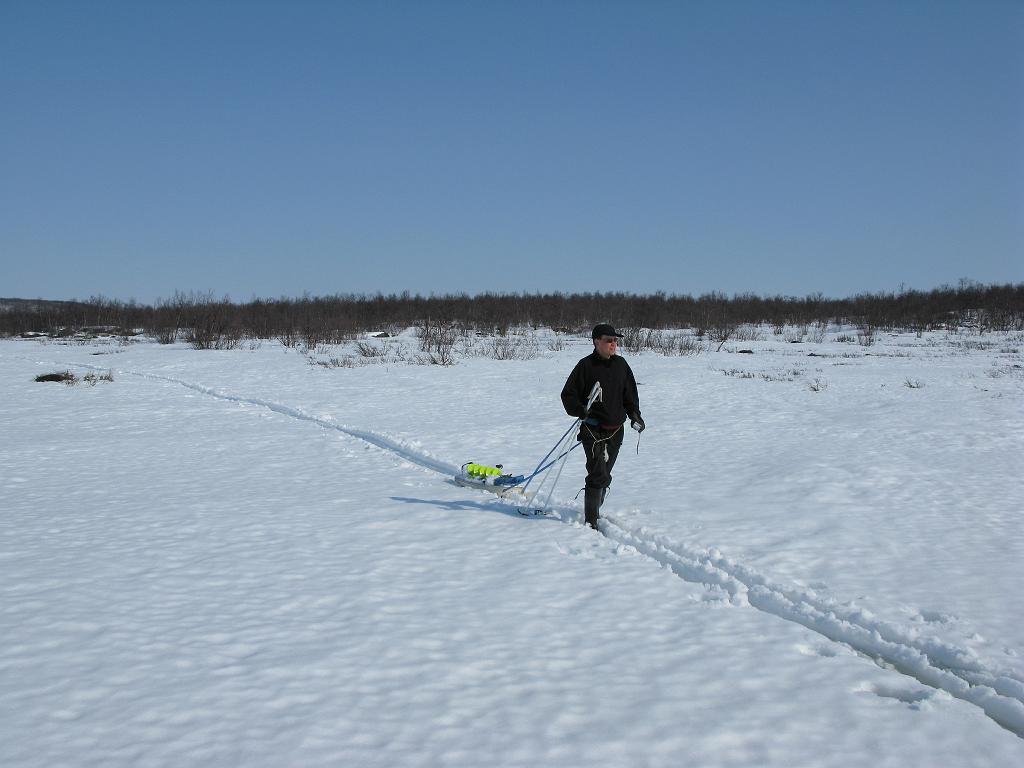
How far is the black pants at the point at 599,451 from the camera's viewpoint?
265 inches

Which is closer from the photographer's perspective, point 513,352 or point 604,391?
point 604,391

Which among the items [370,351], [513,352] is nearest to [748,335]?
[513,352]

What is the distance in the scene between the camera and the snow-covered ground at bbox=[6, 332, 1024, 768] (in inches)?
129

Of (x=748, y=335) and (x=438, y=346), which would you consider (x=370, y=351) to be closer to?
(x=438, y=346)

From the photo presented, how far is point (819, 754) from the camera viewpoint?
10.3 feet

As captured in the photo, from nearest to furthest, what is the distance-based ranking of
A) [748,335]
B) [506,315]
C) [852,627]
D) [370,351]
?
[852,627] < [370,351] < [748,335] < [506,315]

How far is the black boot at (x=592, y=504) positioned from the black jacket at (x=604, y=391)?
65cm

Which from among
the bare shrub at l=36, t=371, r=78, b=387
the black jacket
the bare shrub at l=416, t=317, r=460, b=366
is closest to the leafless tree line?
the bare shrub at l=416, t=317, r=460, b=366

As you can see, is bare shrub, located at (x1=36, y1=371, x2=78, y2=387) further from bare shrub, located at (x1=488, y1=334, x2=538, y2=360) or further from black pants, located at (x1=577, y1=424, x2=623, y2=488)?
black pants, located at (x1=577, y1=424, x2=623, y2=488)

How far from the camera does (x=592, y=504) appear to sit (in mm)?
6840

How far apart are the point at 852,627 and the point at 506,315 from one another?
5034cm

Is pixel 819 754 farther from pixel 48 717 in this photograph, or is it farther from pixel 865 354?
pixel 865 354

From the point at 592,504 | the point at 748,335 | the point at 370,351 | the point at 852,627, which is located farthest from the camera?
the point at 748,335

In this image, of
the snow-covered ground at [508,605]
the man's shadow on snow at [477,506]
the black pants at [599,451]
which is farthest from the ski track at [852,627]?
the man's shadow on snow at [477,506]
